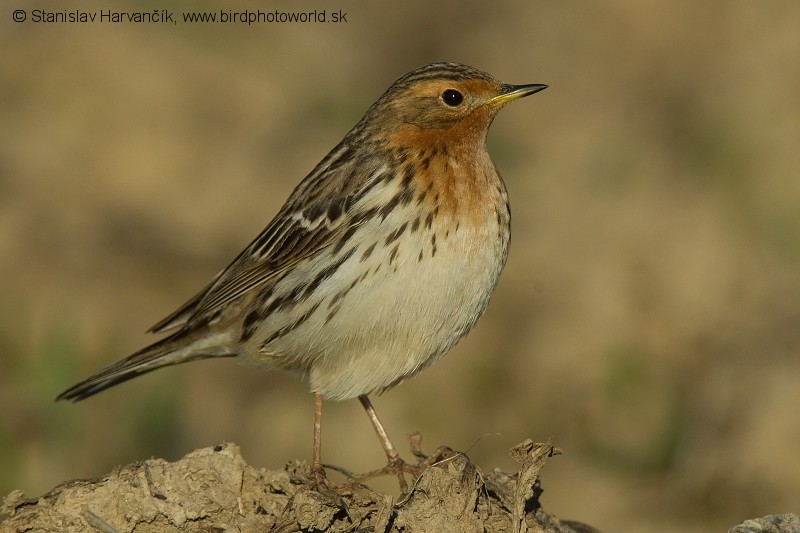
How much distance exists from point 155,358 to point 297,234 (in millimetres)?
1413

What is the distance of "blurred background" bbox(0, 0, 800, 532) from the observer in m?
11.5

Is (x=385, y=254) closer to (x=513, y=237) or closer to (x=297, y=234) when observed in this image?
(x=297, y=234)

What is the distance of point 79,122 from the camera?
605 inches

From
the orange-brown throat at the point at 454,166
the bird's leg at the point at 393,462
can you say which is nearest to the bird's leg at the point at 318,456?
the bird's leg at the point at 393,462

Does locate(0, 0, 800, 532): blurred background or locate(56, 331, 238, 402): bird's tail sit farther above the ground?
locate(0, 0, 800, 532): blurred background

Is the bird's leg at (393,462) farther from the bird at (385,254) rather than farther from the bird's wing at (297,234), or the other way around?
the bird's wing at (297,234)

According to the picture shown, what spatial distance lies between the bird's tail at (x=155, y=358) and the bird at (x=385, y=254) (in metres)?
0.14

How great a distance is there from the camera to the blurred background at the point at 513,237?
1145 centimetres

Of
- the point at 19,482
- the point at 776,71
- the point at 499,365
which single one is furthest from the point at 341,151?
the point at 776,71

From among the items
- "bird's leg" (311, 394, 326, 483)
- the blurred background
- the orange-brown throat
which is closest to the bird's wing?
the orange-brown throat

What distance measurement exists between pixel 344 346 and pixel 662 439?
446cm

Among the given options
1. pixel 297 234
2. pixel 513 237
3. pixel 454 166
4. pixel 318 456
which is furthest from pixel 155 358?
pixel 513 237

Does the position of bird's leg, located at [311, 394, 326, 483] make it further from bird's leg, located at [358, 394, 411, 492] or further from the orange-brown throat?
the orange-brown throat

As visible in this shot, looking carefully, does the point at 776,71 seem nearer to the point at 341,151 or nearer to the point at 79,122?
the point at 79,122
